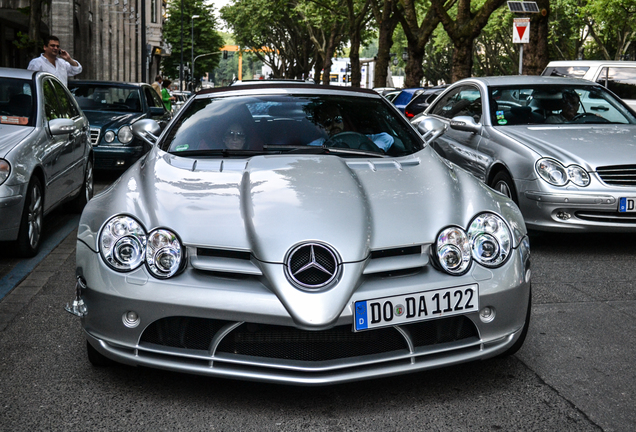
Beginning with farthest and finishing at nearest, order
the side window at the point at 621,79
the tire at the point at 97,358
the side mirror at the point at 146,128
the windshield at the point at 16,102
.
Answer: the side window at the point at 621,79 → the windshield at the point at 16,102 → the side mirror at the point at 146,128 → the tire at the point at 97,358

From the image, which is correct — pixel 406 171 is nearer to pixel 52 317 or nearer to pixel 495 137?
pixel 52 317

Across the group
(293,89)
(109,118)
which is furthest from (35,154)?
(109,118)

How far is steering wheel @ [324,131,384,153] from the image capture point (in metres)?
4.66

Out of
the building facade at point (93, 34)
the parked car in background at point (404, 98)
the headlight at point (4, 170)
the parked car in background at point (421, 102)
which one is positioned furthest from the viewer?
the building facade at point (93, 34)

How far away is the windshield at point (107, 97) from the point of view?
1251cm

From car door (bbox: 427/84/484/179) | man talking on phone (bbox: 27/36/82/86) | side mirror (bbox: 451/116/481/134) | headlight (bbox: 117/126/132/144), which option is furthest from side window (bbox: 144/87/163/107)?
side mirror (bbox: 451/116/481/134)

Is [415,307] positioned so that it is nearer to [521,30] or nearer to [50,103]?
[50,103]

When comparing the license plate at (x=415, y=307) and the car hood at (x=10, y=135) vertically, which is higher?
the car hood at (x=10, y=135)

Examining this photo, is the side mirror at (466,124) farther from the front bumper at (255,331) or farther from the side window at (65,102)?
the front bumper at (255,331)

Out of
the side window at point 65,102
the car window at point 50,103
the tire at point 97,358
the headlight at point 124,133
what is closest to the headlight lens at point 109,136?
the headlight at point 124,133

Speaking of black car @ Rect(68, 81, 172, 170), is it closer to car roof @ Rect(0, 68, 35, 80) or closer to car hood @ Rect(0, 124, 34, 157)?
car roof @ Rect(0, 68, 35, 80)

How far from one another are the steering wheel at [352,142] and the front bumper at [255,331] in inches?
57.6

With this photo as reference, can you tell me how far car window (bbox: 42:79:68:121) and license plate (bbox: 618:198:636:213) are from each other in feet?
15.4

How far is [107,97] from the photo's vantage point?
41.5 ft
